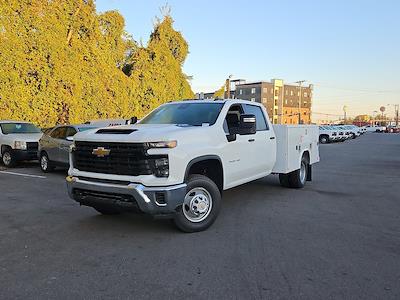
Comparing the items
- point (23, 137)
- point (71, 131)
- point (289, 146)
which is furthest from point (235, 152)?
point (23, 137)

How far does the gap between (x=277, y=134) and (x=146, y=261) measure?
16.1ft

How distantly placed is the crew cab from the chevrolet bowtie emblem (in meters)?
9.42

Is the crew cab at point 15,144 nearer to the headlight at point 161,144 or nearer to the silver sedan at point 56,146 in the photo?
the silver sedan at point 56,146

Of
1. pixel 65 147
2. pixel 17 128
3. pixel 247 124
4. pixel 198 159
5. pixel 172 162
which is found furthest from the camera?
pixel 17 128

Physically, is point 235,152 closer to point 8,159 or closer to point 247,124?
point 247,124

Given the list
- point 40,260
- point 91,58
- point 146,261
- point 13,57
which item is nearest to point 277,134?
point 146,261

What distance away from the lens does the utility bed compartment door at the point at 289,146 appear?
861 centimetres

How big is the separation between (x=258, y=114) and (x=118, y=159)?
3609mm

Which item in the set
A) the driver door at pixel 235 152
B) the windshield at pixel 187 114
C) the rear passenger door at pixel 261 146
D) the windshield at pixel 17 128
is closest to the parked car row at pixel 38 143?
the windshield at pixel 17 128

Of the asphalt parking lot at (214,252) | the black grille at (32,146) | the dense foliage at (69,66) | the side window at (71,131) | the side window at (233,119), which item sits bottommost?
the asphalt parking lot at (214,252)

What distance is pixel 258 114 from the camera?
8.16 metres

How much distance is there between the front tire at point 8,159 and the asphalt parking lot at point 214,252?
634 centimetres

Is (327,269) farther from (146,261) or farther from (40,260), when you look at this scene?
(40,260)

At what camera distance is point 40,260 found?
4672 millimetres
